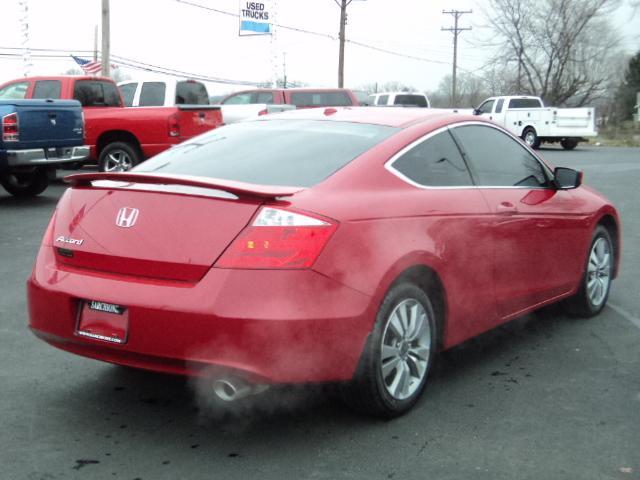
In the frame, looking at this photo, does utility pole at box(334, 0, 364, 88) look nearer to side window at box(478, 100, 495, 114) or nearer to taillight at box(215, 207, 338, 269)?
side window at box(478, 100, 495, 114)

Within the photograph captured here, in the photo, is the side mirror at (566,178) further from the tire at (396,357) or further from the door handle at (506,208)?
the tire at (396,357)

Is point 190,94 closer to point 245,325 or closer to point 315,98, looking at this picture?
point 315,98

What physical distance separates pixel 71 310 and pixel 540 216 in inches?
115

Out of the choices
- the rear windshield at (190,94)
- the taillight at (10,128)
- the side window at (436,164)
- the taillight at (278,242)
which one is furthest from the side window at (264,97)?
the taillight at (278,242)

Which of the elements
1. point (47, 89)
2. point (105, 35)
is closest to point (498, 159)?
point (47, 89)

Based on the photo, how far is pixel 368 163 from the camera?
4.33 meters

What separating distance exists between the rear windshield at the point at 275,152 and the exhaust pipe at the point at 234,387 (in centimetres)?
99

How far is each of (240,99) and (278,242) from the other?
22476 millimetres

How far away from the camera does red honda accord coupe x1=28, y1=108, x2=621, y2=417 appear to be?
368 cm

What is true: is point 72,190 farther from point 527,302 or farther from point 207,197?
point 527,302

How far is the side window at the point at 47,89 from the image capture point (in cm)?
1680

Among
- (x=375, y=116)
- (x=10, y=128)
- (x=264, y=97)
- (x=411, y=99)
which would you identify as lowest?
(x=10, y=128)

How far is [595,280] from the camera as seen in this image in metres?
6.36

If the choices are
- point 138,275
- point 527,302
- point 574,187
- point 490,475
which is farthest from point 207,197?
point 574,187
